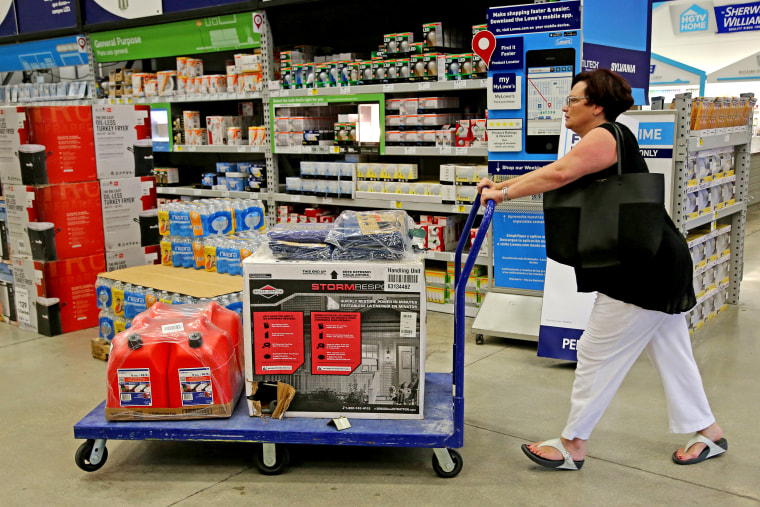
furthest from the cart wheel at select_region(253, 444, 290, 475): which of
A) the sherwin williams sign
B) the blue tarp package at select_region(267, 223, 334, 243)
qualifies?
the sherwin williams sign

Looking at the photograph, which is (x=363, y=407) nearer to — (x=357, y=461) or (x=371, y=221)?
(x=357, y=461)

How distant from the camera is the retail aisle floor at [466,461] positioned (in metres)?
2.73

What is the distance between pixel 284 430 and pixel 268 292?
1.79 feet

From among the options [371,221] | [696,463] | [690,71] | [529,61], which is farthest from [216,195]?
[690,71]

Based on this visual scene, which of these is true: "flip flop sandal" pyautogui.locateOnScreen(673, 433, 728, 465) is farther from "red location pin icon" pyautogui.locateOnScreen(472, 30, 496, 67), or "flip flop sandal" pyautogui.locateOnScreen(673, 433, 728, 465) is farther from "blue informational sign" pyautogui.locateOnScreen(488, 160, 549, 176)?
"red location pin icon" pyautogui.locateOnScreen(472, 30, 496, 67)

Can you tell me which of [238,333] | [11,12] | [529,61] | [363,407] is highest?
[11,12]

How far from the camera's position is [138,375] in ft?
9.46

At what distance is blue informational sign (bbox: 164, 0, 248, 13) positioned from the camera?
6375mm

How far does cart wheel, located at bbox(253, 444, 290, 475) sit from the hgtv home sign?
36.0ft

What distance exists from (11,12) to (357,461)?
8065mm

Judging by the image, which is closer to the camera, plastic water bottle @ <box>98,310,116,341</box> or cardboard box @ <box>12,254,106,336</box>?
plastic water bottle @ <box>98,310,116,341</box>

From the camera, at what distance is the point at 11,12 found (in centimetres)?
866

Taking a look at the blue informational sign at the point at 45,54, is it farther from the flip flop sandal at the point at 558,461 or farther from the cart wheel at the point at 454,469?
the flip flop sandal at the point at 558,461

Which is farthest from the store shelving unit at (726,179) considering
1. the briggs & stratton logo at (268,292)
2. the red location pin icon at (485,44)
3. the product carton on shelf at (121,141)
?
the product carton on shelf at (121,141)
